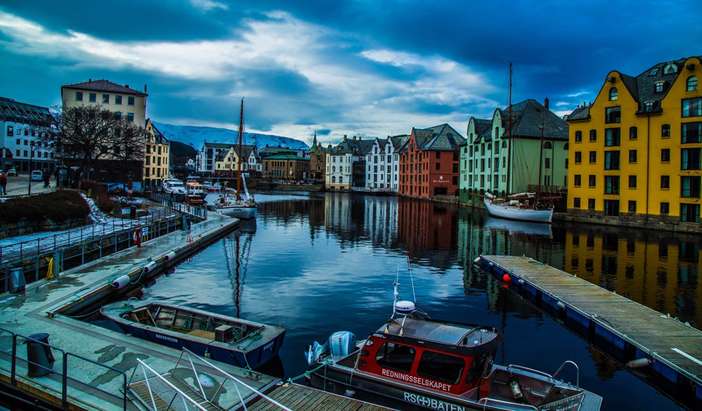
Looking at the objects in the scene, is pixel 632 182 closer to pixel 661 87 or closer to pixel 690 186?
pixel 690 186

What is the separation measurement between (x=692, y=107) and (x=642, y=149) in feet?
24.4

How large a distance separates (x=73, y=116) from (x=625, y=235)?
2918 inches

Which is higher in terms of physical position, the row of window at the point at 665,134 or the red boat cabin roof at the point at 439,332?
the row of window at the point at 665,134

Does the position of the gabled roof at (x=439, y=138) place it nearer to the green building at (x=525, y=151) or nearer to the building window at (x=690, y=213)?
the green building at (x=525, y=151)

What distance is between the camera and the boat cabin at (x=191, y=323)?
16.8 meters

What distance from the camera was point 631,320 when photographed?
67.5 feet

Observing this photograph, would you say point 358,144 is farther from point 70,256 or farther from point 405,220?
point 70,256

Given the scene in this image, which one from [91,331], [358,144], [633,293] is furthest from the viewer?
[358,144]

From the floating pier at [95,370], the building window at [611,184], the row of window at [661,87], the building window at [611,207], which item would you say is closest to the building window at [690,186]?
the building window at [611,184]

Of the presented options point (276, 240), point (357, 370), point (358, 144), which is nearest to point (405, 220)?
point (276, 240)

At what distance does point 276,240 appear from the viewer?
50.7 metres

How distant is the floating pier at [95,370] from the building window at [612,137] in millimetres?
67795

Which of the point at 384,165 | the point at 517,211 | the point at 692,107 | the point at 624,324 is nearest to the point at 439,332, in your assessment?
the point at 624,324

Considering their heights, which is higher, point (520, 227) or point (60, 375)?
point (520, 227)
